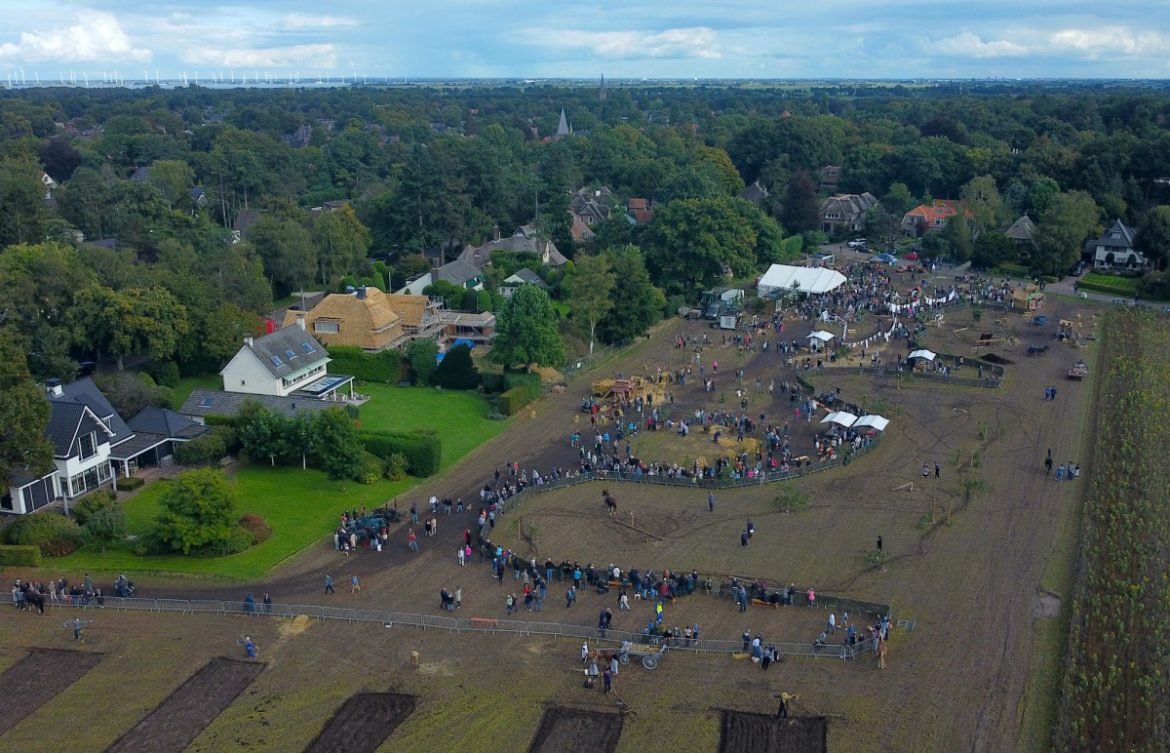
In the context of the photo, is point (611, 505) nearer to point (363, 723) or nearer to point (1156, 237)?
point (363, 723)

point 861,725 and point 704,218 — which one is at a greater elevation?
point 704,218

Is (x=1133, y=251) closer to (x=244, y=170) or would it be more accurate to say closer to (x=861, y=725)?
(x=861, y=725)

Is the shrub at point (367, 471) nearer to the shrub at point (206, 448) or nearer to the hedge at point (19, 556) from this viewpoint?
the shrub at point (206, 448)

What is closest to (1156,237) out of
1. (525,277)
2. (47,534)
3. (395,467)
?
(525,277)

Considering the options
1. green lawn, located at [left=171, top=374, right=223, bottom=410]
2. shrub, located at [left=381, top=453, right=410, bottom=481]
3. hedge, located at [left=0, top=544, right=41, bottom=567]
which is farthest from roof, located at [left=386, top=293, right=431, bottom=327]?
hedge, located at [left=0, top=544, right=41, bottom=567]

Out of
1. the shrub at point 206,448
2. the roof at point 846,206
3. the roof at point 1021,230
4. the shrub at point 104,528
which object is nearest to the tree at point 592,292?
the shrub at point 206,448

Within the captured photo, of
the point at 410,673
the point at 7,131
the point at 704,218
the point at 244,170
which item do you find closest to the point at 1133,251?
the point at 704,218
